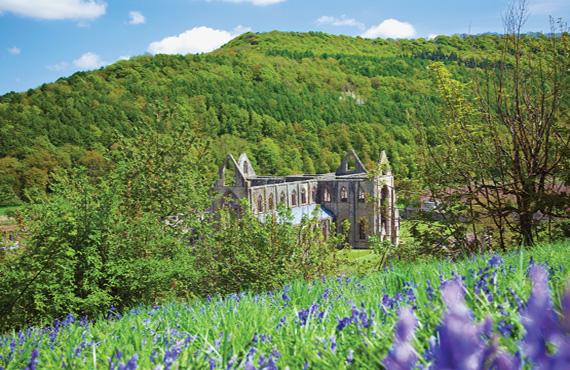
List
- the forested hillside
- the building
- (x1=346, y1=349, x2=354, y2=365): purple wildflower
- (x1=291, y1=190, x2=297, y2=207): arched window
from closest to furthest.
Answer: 1. (x1=346, y1=349, x2=354, y2=365): purple wildflower
2. the building
3. (x1=291, y1=190, x2=297, y2=207): arched window
4. the forested hillside

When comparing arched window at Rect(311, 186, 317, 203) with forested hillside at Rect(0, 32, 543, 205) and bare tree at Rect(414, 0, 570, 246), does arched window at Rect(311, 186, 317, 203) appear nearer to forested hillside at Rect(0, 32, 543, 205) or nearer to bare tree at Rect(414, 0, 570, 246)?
forested hillside at Rect(0, 32, 543, 205)

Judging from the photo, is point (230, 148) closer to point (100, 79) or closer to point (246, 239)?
point (100, 79)

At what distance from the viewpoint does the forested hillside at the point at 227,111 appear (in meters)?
78.4

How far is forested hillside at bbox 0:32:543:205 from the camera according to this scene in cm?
7844

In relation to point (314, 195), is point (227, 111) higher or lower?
higher

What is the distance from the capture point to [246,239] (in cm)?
1897

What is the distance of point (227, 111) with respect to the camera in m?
112

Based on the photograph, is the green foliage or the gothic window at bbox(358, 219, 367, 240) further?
the gothic window at bbox(358, 219, 367, 240)

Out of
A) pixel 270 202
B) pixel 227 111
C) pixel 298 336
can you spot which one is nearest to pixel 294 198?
pixel 270 202

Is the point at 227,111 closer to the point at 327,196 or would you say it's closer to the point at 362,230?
the point at 327,196

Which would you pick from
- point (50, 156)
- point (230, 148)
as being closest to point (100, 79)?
point (230, 148)

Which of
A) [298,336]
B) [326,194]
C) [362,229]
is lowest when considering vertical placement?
[362,229]

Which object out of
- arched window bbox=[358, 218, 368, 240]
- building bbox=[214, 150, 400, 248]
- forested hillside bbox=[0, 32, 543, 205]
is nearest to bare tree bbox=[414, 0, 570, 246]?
forested hillside bbox=[0, 32, 543, 205]

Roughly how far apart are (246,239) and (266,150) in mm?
80053
